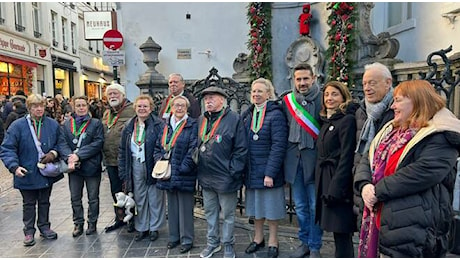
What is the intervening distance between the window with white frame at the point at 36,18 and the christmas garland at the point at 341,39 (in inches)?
848

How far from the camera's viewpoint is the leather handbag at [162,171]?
4.16m

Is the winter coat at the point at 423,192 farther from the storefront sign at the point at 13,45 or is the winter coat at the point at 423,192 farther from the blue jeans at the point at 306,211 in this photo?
the storefront sign at the point at 13,45

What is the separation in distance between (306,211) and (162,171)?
1.62 meters

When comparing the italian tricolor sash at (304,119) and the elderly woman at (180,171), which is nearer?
the italian tricolor sash at (304,119)

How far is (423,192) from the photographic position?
2479 mm

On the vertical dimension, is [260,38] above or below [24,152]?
above

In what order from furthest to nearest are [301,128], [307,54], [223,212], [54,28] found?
Result: [54,28] → [307,54] → [223,212] → [301,128]

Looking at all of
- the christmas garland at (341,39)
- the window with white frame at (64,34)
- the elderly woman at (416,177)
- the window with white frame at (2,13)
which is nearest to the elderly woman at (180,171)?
the elderly woman at (416,177)

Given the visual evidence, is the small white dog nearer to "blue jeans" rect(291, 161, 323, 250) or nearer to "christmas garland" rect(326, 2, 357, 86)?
"blue jeans" rect(291, 161, 323, 250)

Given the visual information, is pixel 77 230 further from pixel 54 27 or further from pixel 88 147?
pixel 54 27

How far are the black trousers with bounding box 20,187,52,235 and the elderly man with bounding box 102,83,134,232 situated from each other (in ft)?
2.67

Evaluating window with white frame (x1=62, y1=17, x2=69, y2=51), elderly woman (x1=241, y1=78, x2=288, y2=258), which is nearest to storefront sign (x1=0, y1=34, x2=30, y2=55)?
window with white frame (x1=62, y1=17, x2=69, y2=51)

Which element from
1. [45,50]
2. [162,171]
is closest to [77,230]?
Answer: [162,171]

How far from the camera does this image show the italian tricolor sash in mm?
3760
